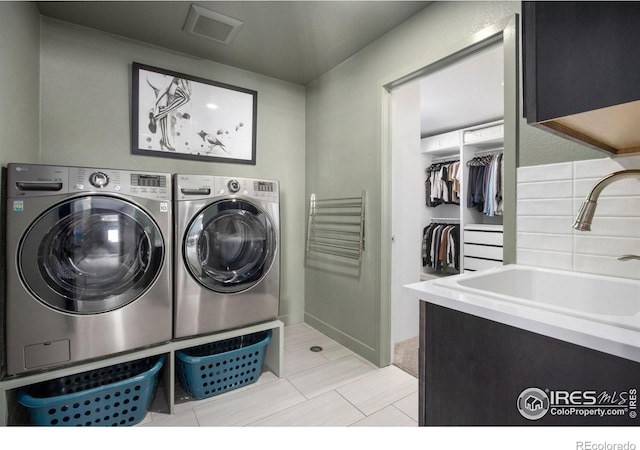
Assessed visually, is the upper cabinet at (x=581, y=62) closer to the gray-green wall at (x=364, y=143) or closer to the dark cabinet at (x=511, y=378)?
the dark cabinet at (x=511, y=378)

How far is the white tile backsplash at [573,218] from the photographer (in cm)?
108

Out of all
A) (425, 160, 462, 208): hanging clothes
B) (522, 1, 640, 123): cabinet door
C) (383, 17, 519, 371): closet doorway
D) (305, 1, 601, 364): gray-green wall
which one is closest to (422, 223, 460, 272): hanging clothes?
(383, 17, 519, 371): closet doorway

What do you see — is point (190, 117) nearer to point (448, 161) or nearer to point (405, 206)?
point (405, 206)

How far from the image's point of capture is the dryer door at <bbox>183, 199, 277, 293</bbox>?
1736mm

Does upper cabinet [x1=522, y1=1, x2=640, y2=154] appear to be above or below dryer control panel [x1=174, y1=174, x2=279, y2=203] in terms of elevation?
above

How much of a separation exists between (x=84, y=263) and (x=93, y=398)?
2.14 feet

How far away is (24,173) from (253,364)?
5.11 feet

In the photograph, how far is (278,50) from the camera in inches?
90.0

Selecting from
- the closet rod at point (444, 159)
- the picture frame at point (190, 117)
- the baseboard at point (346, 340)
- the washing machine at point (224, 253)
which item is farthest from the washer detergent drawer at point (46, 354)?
the closet rod at point (444, 159)

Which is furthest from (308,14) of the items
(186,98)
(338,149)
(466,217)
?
(466,217)

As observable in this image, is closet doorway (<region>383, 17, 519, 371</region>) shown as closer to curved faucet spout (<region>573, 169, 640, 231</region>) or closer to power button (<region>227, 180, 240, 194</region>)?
curved faucet spout (<region>573, 169, 640, 231</region>)

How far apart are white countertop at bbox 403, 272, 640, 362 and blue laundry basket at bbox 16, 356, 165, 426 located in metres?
1.53

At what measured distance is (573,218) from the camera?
121 centimetres

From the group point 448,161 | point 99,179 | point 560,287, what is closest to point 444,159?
point 448,161
